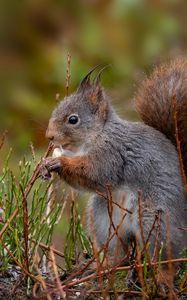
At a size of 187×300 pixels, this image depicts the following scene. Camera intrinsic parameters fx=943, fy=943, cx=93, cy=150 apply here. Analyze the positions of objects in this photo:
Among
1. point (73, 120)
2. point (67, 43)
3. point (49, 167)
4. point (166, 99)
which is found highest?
point (67, 43)

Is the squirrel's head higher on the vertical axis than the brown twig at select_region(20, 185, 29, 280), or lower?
higher

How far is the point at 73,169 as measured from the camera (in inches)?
135

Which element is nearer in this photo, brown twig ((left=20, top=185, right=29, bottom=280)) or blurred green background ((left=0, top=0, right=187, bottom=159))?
brown twig ((left=20, top=185, right=29, bottom=280))

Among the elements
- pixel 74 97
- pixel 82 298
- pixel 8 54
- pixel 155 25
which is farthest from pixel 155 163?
pixel 8 54

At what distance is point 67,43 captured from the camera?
7.79 meters

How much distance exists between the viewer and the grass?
2.80 m

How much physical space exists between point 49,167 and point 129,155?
1.00 ft

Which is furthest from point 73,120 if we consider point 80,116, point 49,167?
point 49,167

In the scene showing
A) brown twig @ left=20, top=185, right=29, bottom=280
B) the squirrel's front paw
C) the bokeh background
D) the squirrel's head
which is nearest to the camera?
brown twig @ left=20, top=185, right=29, bottom=280

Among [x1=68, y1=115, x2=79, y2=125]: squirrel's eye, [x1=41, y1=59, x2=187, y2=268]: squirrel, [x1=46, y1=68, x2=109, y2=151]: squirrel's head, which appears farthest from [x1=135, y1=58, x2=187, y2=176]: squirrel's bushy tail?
[x1=68, y1=115, x2=79, y2=125]: squirrel's eye

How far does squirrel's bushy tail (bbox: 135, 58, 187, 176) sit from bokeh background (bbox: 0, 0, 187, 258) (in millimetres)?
2809

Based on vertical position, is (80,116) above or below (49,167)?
above

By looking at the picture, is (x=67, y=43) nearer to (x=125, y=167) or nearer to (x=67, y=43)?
(x=67, y=43)

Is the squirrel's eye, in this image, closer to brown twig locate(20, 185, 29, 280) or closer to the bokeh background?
brown twig locate(20, 185, 29, 280)
